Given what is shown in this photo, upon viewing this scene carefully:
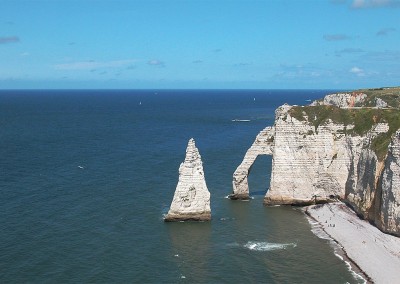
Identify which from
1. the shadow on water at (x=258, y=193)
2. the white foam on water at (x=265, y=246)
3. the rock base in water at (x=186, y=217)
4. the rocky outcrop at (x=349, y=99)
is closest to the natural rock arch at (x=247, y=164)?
the shadow on water at (x=258, y=193)

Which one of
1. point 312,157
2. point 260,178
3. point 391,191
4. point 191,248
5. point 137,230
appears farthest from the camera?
point 260,178

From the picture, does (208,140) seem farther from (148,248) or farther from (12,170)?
(148,248)

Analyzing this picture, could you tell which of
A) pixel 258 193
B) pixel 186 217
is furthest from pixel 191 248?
pixel 258 193

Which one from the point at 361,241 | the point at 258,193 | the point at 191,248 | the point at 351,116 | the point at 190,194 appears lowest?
the point at 191,248

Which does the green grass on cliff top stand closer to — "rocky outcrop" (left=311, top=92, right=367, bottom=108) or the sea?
the sea

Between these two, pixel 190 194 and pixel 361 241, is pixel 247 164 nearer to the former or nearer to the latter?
pixel 190 194

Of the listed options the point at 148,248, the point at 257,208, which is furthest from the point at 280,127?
the point at 148,248

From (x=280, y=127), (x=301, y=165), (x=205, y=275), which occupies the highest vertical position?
(x=280, y=127)
